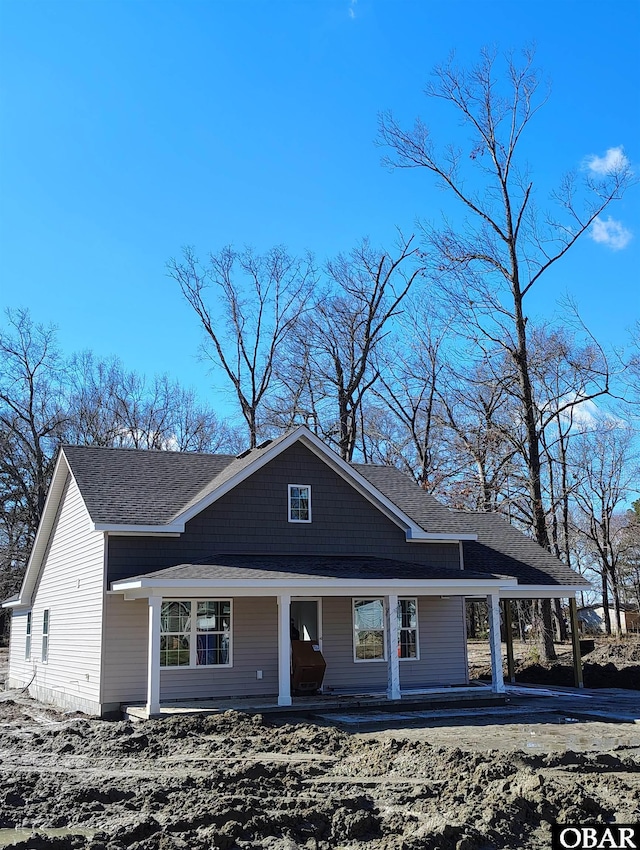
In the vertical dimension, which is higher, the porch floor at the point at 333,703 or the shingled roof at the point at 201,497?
the shingled roof at the point at 201,497

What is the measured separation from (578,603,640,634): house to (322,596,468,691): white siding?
94.4 feet

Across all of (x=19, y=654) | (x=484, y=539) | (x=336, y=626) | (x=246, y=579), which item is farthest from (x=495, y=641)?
(x=19, y=654)

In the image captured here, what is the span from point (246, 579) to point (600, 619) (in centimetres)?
4297

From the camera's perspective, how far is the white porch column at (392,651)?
1638cm

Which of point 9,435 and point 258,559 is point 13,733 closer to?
point 258,559

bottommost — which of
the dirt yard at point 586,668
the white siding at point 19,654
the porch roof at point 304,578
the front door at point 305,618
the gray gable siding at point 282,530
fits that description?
the dirt yard at point 586,668

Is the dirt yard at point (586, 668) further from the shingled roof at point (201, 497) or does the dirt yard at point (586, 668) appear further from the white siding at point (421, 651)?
the white siding at point (421, 651)

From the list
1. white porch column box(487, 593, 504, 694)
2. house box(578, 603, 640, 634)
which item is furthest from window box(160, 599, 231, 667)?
house box(578, 603, 640, 634)

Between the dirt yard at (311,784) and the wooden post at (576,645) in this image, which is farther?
the wooden post at (576,645)

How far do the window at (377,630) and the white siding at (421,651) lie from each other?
13 centimetres

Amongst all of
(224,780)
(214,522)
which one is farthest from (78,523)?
(224,780)

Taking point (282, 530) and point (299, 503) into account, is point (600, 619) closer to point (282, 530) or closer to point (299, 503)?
point (299, 503)

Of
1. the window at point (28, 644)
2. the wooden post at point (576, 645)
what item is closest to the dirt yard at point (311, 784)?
the wooden post at point (576, 645)

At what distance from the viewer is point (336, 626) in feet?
60.8
